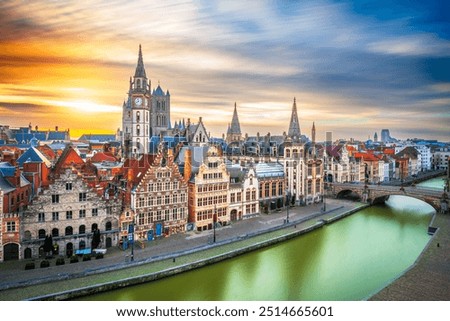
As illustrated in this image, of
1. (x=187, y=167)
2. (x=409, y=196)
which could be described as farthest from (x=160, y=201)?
(x=409, y=196)

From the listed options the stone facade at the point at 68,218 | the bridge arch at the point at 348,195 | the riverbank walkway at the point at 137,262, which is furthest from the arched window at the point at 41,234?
the bridge arch at the point at 348,195

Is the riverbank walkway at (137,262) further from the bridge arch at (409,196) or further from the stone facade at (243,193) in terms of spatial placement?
the bridge arch at (409,196)

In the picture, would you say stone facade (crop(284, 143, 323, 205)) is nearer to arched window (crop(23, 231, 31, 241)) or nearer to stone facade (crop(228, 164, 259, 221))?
stone facade (crop(228, 164, 259, 221))

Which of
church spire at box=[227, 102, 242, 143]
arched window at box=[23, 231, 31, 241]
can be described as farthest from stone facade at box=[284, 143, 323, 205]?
arched window at box=[23, 231, 31, 241]

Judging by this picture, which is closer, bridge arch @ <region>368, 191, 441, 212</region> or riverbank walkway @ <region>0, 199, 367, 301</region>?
riverbank walkway @ <region>0, 199, 367, 301</region>

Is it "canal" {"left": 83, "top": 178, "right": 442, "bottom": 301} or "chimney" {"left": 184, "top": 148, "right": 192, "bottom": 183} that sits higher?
"chimney" {"left": 184, "top": 148, "right": 192, "bottom": 183}

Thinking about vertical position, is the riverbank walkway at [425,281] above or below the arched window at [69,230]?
below

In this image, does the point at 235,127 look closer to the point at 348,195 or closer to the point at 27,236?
the point at 348,195
